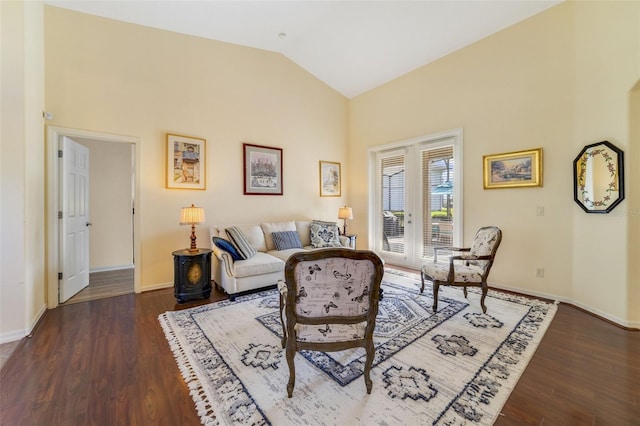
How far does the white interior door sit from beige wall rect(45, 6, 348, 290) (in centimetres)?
55

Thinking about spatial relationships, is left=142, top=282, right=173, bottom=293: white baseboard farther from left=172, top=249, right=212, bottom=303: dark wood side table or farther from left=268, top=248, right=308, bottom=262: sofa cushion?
left=268, top=248, right=308, bottom=262: sofa cushion

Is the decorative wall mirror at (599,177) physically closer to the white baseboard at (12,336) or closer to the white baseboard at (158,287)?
the white baseboard at (158,287)

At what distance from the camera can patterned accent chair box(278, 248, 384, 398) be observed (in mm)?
1691

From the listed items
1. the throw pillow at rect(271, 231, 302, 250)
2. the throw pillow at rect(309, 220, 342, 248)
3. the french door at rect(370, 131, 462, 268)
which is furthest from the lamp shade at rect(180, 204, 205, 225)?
the french door at rect(370, 131, 462, 268)

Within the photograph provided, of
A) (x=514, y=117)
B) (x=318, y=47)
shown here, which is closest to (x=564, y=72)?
(x=514, y=117)

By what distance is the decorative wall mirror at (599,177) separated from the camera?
2.88m

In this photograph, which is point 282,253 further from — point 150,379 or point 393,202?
point 393,202

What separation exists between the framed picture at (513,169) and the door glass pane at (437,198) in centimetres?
63

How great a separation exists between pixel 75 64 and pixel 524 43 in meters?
5.85

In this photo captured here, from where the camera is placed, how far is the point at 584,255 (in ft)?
10.6

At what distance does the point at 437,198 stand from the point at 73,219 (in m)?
5.57

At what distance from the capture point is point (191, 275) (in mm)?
3561

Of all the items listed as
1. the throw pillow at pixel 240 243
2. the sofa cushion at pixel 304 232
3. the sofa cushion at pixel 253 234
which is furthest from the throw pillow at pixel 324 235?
the throw pillow at pixel 240 243

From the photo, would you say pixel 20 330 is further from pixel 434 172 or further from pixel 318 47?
pixel 434 172
